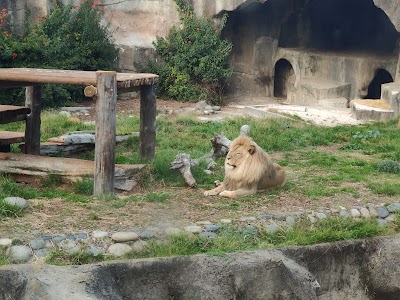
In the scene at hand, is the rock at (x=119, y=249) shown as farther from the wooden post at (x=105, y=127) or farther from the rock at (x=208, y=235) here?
the wooden post at (x=105, y=127)

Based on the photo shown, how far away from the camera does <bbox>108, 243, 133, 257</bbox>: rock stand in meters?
7.53

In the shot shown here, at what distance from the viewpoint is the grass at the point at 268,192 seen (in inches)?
323

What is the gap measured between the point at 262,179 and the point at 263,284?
2540mm

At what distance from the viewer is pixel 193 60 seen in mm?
19641

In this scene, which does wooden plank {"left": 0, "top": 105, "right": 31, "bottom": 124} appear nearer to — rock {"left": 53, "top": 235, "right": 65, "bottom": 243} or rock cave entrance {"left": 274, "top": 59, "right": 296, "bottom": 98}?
rock {"left": 53, "top": 235, "right": 65, "bottom": 243}

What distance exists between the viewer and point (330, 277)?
8.30 meters

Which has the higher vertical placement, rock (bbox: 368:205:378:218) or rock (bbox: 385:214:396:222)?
rock (bbox: 368:205:378:218)

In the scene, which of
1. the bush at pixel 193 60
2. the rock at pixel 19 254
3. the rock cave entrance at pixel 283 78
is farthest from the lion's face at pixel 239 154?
the rock cave entrance at pixel 283 78

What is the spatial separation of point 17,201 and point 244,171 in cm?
280

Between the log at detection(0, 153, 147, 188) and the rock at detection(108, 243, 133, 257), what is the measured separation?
2.06 m

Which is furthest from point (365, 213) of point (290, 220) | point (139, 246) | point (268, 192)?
point (139, 246)

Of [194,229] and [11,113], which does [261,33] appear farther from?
[194,229]

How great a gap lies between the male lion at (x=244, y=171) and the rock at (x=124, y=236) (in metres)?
2.07

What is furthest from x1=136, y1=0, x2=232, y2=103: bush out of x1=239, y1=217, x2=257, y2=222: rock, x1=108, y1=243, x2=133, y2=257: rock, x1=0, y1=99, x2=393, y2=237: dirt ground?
x1=108, y1=243, x2=133, y2=257: rock
